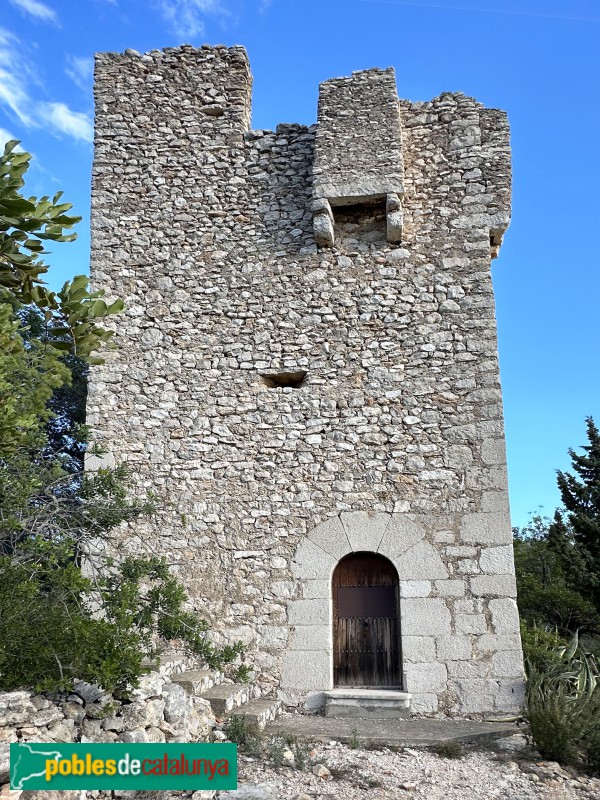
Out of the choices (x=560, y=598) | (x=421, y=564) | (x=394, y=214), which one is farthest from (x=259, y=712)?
(x=560, y=598)

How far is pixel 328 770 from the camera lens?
477 cm

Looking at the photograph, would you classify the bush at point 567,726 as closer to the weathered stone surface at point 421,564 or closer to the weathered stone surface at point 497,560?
the weathered stone surface at point 497,560

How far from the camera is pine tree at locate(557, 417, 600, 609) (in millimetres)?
10414

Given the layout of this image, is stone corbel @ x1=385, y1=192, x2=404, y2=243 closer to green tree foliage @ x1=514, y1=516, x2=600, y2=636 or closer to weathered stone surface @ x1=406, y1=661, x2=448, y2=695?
weathered stone surface @ x1=406, y1=661, x2=448, y2=695

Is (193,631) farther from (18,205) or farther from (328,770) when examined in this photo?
(18,205)

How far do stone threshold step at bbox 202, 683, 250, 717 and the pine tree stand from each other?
19.9ft

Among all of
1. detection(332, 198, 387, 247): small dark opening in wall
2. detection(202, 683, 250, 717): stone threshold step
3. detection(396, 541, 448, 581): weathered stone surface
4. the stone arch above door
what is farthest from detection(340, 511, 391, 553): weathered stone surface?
detection(332, 198, 387, 247): small dark opening in wall

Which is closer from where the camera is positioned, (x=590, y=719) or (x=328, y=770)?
(x=328, y=770)

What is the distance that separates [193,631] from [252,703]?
0.85 meters

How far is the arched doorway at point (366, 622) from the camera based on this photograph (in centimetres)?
665

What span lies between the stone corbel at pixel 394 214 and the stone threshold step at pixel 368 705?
452cm

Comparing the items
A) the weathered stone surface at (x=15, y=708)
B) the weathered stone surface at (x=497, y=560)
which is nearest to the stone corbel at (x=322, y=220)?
the weathered stone surface at (x=497, y=560)

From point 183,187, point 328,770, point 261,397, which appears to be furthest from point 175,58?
point 328,770

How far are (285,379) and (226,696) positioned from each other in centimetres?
317
